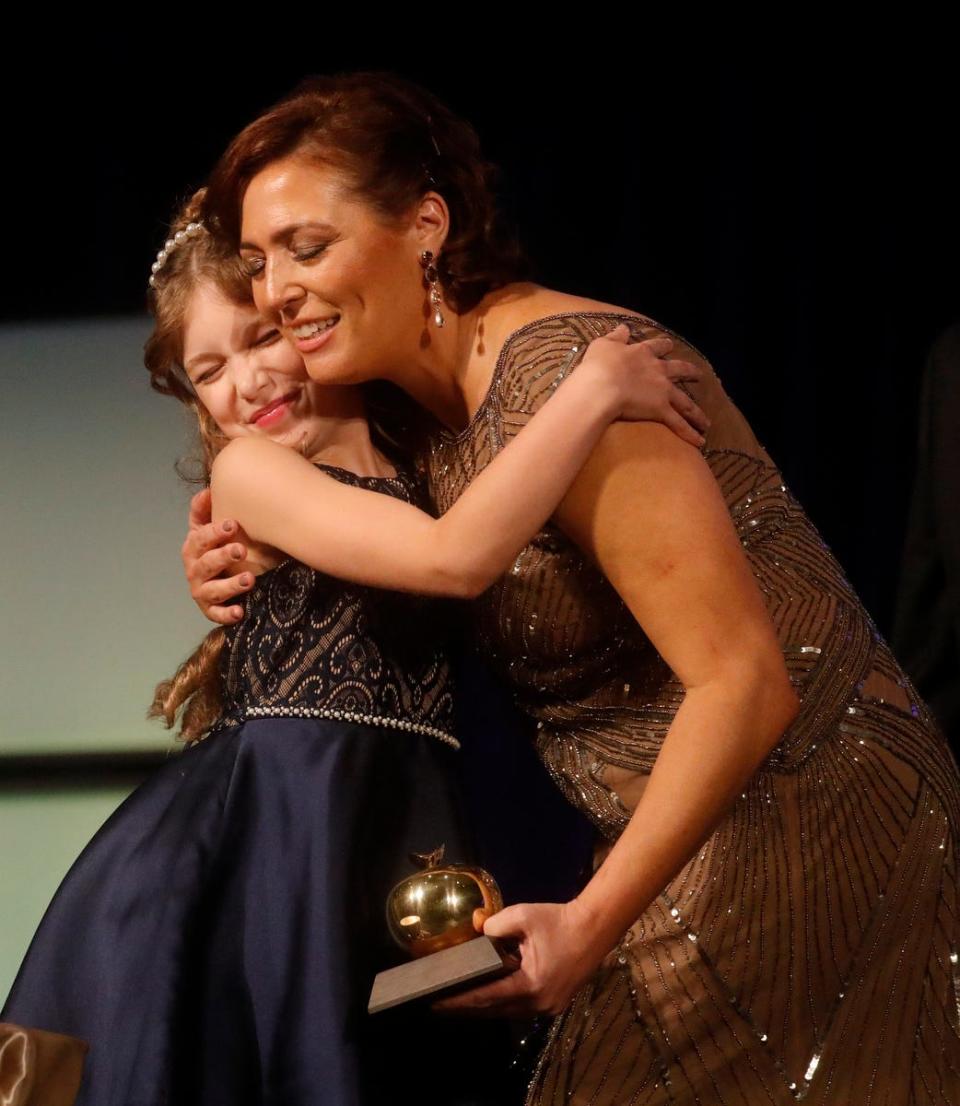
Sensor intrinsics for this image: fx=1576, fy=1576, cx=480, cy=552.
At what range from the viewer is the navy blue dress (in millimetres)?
1418

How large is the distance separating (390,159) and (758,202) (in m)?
0.87

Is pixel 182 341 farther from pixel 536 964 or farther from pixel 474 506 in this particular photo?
pixel 536 964

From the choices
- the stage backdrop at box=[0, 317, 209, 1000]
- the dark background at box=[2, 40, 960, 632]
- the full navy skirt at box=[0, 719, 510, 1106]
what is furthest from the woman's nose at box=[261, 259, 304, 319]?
the stage backdrop at box=[0, 317, 209, 1000]

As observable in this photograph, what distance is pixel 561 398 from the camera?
1.42m

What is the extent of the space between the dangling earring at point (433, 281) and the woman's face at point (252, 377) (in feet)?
0.59

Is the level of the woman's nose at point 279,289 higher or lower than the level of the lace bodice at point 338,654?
higher

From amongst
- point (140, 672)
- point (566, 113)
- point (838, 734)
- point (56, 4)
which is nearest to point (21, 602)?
point (140, 672)

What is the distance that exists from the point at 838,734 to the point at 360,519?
509 mm

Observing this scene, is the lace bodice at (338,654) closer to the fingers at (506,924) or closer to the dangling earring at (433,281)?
the dangling earring at (433,281)

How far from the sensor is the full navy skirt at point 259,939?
1.41 metres

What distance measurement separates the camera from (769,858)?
1.51 meters

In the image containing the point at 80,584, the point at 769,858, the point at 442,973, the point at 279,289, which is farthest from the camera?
the point at 80,584

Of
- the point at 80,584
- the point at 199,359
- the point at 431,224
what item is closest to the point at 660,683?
the point at 431,224

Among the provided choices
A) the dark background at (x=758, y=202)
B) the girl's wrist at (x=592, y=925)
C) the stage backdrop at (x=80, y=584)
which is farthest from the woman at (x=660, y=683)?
the stage backdrop at (x=80, y=584)
